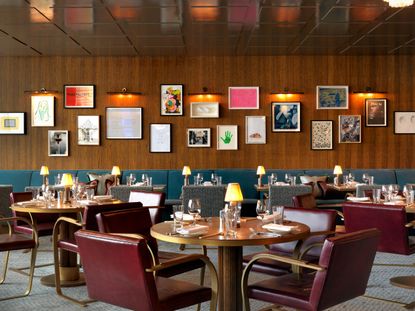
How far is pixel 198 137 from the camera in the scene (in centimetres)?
1061

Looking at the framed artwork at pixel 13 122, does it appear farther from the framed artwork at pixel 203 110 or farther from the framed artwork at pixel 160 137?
the framed artwork at pixel 203 110

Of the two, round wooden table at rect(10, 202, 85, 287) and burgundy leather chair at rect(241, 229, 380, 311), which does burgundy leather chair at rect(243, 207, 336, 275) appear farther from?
round wooden table at rect(10, 202, 85, 287)

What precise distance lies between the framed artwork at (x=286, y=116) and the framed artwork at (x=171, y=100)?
1.79 metres

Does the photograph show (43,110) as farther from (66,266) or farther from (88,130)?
(66,266)

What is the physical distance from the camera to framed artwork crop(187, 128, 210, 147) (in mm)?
10602

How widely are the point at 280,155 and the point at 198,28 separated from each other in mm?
3324

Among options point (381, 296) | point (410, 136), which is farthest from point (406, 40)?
point (381, 296)

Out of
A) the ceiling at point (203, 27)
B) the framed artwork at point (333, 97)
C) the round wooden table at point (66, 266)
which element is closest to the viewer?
the round wooden table at point (66, 266)

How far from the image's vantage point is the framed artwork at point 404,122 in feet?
34.7

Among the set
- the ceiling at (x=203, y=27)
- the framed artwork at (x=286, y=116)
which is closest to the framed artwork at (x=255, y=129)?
the framed artwork at (x=286, y=116)

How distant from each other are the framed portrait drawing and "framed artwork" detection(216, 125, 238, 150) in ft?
8.39

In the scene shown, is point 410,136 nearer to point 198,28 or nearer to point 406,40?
point 406,40

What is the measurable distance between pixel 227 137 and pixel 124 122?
2008mm

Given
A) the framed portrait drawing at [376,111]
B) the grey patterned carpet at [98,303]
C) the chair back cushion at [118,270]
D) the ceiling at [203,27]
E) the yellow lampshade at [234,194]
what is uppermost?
the ceiling at [203,27]
